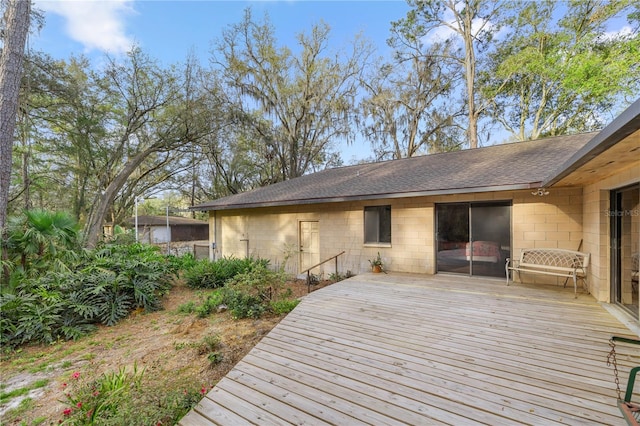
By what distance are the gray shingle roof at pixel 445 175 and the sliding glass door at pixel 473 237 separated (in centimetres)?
72

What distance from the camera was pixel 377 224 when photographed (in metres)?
7.95

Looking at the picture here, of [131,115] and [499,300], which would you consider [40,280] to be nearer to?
[499,300]

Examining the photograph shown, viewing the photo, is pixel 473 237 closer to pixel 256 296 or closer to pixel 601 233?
pixel 601 233

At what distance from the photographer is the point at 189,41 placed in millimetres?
13492

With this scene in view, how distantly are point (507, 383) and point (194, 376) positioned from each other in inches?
126

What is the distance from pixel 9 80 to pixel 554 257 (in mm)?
11492

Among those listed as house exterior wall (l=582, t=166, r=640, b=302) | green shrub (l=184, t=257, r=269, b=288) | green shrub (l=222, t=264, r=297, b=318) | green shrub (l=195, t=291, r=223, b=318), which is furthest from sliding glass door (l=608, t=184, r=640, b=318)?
green shrub (l=184, t=257, r=269, b=288)

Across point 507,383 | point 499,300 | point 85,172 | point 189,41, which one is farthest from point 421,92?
point 85,172

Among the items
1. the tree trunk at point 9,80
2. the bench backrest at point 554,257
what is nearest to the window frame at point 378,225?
the bench backrest at point 554,257

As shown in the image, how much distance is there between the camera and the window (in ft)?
25.6

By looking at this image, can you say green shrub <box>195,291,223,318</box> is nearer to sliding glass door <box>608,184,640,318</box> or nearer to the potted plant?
the potted plant

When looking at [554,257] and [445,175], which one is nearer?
[554,257]

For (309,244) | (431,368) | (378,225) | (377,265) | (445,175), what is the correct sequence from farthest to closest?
(309,244) < (378,225) < (377,265) < (445,175) < (431,368)

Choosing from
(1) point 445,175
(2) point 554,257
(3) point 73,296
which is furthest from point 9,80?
(2) point 554,257
